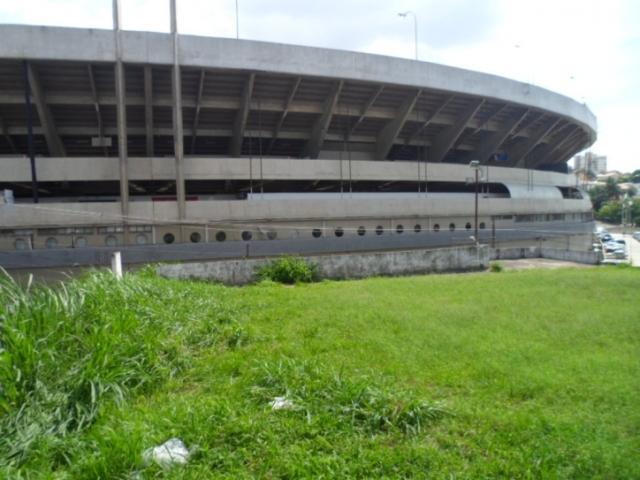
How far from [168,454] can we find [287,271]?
29.6ft

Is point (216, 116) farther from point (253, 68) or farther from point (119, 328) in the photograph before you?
point (119, 328)

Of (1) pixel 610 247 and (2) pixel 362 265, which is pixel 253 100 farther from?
(1) pixel 610 247

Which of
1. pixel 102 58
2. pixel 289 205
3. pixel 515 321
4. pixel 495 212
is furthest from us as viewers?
pixel 495 212

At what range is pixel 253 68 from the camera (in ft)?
52.0

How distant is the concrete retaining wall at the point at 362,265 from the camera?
11.5 metres

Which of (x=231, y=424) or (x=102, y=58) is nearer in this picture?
(x=231, y=424)

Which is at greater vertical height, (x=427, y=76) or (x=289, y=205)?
(x=427, y=76)

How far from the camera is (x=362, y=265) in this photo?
12641 mm

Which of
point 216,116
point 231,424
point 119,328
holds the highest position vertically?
point 216,116

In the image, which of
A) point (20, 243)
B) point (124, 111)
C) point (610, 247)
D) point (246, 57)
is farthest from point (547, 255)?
point (20, 243)

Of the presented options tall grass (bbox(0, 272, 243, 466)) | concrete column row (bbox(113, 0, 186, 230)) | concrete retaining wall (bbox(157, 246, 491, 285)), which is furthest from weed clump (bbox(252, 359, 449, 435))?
concrete column row (bbox(113, 0, 186, 230))

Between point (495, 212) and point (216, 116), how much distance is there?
→ 51.8ft

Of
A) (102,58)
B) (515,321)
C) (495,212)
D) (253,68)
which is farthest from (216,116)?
(515,321)

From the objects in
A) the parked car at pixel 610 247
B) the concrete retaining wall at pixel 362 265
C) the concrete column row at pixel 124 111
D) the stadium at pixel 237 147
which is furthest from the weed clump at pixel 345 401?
the parked car at pixel 610 247
